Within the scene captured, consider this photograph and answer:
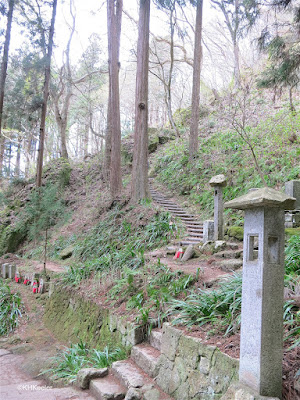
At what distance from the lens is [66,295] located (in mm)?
7207

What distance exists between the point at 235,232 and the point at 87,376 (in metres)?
4.89

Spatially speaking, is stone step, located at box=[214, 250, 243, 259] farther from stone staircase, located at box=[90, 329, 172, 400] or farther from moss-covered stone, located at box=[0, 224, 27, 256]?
moss-covered stone, located at box=[0, 224, 27, 256]

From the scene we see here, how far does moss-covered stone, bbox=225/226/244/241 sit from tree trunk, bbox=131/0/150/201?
11.1 ft

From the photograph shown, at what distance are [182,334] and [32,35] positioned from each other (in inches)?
555

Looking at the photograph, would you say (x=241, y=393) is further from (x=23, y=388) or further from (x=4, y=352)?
(x=4, y=352)

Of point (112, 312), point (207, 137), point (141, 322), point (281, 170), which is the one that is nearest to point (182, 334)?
point (141, 322)

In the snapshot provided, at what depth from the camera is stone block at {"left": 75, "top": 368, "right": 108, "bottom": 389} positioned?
12.9 feet

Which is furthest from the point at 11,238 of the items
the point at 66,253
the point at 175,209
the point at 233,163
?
the point at 233,163

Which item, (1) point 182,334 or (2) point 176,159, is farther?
(2) point 176,159

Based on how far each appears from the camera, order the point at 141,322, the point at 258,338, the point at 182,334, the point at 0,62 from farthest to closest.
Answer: the point at 0,62
the point at 141,322
the point at 182,334
the point at 258,338

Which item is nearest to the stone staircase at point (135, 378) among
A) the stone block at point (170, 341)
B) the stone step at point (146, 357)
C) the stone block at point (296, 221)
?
the stone step at point (146, 357)

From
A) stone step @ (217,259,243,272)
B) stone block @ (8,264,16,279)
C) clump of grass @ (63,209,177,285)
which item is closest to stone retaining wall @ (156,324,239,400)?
stone step @ (217,259,243,272)

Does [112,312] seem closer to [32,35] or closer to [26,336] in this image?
[26,336]

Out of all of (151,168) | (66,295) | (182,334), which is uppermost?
(151,168)
